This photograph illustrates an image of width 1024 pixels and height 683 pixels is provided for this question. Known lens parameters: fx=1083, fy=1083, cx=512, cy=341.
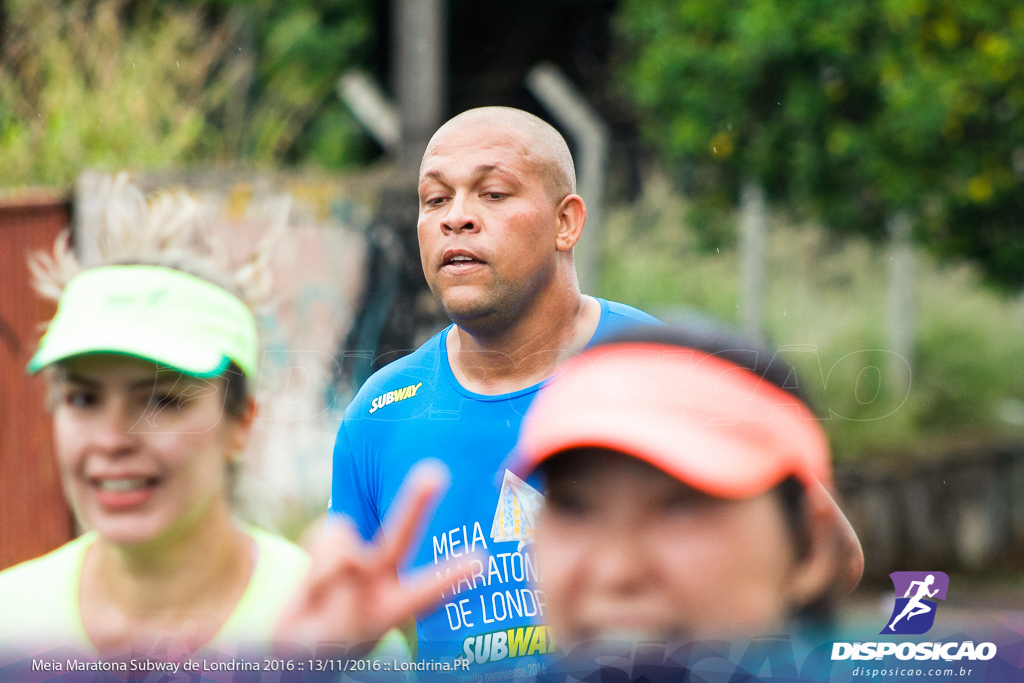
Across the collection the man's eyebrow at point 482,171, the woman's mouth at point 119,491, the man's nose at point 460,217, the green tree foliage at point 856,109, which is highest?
the green tree foliage at point 856,109

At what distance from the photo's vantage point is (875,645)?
132 cm

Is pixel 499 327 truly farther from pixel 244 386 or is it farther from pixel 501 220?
pixel 244 386

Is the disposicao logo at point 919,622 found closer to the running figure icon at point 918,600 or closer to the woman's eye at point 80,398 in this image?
the running figure icon at point 918,600

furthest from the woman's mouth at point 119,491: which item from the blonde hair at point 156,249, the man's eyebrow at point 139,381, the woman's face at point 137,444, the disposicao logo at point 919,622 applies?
the disposicao logo at point 919,622

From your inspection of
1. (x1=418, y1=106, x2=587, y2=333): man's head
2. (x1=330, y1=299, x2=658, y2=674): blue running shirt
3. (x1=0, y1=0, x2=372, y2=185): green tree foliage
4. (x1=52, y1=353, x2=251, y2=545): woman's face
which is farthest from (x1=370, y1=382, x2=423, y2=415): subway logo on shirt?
(x1=0, y1=0, x2=372, y2=185): green tree foliage

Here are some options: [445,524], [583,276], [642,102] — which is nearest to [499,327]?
[445,524]

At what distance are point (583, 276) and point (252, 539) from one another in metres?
1.73

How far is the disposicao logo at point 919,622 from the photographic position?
1.37 m

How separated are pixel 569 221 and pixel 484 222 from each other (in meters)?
0.17

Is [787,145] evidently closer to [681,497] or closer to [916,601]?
[916,601]

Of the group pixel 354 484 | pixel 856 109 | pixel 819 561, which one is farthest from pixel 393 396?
pixel 856 109

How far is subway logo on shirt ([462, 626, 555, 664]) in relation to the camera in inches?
61.3

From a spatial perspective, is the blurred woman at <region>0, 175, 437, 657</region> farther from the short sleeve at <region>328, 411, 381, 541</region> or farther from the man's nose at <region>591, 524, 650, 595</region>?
the man's nose at <region>591, 524, 650, 595</region>

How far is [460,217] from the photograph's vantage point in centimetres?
152
